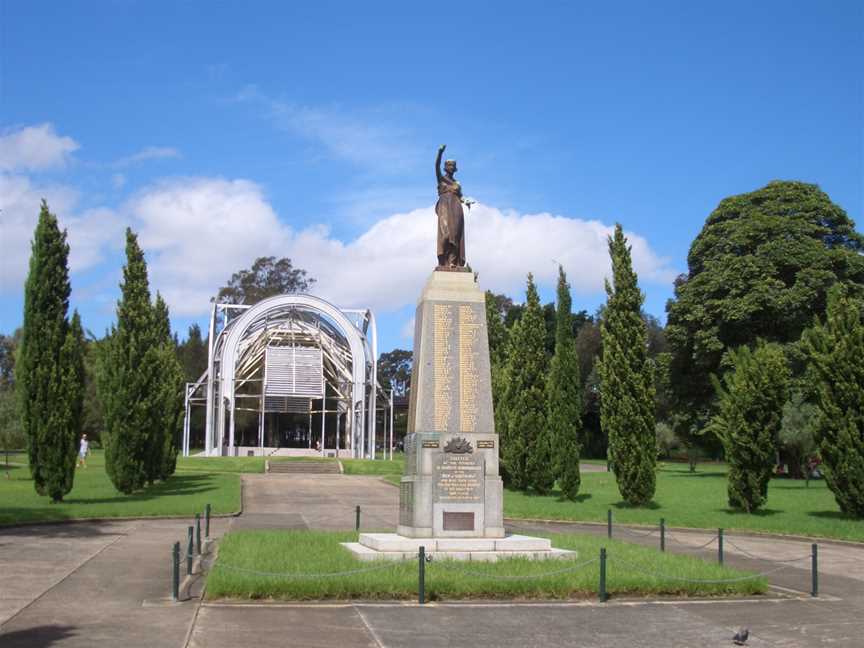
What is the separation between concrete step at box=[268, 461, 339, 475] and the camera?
152 feet

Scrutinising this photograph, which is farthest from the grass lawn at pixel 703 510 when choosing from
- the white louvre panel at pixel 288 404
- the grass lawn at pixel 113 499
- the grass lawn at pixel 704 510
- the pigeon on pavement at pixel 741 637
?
the white louvre panel at pixel 288 404

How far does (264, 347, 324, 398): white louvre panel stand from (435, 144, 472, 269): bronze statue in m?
35.0

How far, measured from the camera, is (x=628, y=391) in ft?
93.1

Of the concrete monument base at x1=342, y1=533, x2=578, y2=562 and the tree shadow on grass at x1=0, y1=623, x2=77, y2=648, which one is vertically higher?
the concrete monument base at x1=342, y1=533, x2=578, y2=562

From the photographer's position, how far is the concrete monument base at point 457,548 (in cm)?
1510

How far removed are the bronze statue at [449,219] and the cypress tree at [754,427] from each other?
13.1m

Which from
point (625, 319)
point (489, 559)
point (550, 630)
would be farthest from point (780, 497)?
point (550, 630)

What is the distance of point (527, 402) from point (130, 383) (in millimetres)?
14426

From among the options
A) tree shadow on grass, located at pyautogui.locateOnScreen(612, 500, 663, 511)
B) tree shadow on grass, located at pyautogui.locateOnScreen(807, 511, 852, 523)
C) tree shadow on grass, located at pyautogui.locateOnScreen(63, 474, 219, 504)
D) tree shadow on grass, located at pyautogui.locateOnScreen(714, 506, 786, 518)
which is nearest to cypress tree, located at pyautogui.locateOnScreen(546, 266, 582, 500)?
tree shadow on grass, located at pyautogui.locateOnScreen(612, 500, 663, 511)

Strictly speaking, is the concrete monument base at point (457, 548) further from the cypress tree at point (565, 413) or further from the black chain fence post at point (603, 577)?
the cypress tree at point (565, 413)

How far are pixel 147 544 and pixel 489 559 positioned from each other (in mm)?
7695

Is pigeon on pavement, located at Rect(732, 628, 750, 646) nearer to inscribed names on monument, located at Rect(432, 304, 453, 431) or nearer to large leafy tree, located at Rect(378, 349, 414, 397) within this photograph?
inscribed names on monument, located at Rect(432, 304, 453, 431)

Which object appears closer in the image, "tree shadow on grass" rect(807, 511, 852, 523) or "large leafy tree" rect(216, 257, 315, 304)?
"tree shadow on grass" rect(807, 511, 852, 523)

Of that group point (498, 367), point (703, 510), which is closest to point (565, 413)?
point (703, 510)
